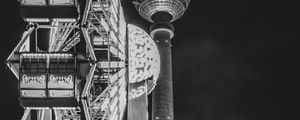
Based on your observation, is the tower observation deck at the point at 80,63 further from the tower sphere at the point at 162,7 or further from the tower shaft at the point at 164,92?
the tower sphere at the point at 162,7

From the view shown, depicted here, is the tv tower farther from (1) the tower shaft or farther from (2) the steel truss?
(2) the steel truss

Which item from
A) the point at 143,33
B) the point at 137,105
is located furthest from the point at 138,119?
the point at 143,33

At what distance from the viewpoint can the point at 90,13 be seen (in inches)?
1012

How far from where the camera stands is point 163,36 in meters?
155

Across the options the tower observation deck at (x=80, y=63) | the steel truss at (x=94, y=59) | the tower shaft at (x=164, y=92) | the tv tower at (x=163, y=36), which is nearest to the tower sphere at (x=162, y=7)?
the tv tower at (x=163, y=36)

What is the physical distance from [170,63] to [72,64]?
128 m

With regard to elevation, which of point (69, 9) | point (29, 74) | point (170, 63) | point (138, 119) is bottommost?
point (138, 119)

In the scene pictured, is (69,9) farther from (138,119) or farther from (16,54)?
(138,119)

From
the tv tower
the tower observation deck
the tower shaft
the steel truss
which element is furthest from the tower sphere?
the steel truss

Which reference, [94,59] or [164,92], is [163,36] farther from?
[94,59]

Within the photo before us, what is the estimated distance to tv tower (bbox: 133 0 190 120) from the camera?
143 m

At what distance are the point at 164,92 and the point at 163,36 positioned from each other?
2073cm

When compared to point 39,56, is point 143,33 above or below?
above

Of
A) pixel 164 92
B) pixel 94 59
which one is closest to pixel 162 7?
pixel 164 92
